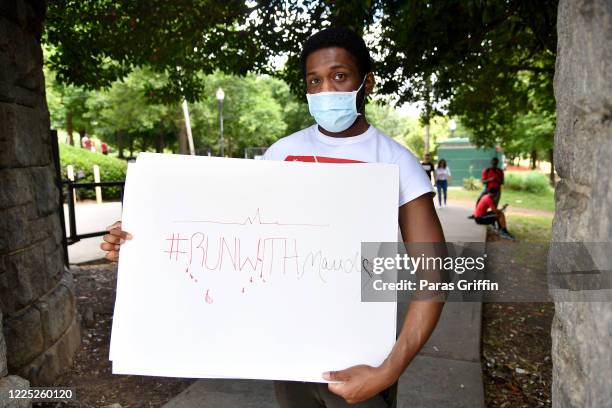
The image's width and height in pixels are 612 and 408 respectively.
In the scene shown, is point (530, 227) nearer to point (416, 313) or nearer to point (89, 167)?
point (416, 313)

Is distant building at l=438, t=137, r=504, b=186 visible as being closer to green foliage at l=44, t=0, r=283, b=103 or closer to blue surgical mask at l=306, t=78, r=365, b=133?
green foliage at l=44, t=0, r=283, b=103

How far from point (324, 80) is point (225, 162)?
426 mm

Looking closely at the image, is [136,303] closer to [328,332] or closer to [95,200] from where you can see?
[328,332]

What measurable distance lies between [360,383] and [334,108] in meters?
0.85

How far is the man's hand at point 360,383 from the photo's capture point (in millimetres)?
1342

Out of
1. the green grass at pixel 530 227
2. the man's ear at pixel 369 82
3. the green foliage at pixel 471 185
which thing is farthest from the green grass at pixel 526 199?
the man's ear at pixel 369 82

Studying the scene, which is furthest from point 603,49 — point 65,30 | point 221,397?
point 65,30

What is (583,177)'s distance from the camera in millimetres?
1151

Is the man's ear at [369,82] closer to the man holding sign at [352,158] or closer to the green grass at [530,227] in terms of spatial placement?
the man holding sign at [352,158]

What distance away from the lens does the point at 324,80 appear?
1.59m

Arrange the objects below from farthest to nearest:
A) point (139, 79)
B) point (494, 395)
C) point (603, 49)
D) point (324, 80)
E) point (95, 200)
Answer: point (139, 79)
point (95, 200)
point (494, 395)
point (324, 80)
point (603, 49)

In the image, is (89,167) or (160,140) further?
(160,140)

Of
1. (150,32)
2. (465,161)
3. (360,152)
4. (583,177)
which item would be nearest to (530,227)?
(150,32)

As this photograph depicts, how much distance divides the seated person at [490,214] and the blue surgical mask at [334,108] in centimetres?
902
